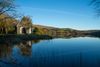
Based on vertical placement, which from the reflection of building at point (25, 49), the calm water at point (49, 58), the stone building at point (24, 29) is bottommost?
the reflection of building at point (25, 49)

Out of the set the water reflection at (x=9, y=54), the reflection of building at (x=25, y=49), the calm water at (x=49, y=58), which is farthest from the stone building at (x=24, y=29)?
the calm water at (x=49, y=58)

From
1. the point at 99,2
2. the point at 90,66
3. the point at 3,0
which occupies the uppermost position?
the point at 3,0

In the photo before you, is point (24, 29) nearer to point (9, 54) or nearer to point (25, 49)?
point (25, 49)

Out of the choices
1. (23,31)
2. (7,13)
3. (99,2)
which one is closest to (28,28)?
(23,31)

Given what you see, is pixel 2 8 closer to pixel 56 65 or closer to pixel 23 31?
pixel 56 65

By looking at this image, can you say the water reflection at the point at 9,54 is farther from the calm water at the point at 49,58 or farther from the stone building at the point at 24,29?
the stone building at the point at 24,29

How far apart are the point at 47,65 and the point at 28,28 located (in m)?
78.4

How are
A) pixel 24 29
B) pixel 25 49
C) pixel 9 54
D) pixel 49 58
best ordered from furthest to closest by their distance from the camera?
pixel 24 29, pixel 25 49, pixel 9 54, pixel 49 58

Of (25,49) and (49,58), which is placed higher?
(49,58)

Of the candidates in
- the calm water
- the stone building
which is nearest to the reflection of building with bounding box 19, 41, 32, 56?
the calm water

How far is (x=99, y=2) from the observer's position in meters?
24.8

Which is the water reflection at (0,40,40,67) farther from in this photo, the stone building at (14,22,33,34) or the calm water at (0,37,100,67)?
the stone building at (14,22,33,34)

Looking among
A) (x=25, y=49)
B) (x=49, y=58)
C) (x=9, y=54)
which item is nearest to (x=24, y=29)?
(x=25, y=49)

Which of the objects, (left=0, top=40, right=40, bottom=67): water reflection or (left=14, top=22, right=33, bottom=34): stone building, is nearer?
(left=0, top=40, right=40, bottom=67): water reflection
